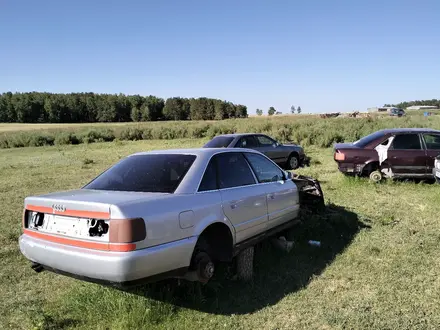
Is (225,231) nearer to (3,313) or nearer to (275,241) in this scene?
(275,241)

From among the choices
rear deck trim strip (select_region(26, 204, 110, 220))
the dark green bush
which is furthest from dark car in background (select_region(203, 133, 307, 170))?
the dark green bush

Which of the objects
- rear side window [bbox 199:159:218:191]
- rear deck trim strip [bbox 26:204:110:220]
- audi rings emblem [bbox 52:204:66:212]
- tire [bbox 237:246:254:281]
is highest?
rear side window [bbox 199:159:218:191]

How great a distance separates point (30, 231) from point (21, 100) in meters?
94.3

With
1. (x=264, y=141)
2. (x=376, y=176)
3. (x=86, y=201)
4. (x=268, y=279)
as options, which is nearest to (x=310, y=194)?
(x=268, y=279)

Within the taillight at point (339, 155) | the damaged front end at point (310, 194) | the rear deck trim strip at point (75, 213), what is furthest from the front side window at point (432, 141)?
the rear deck trim strip at point (75, 213)

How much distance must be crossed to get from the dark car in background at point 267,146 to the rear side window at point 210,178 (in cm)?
743

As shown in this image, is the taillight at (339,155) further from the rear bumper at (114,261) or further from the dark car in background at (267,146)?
the rear bumper at (114,261)

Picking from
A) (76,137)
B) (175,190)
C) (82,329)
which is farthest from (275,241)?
(76,137)

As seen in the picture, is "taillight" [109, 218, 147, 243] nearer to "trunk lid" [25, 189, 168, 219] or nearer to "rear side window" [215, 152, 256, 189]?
"trunk lid" [25, 189, 168, 219]

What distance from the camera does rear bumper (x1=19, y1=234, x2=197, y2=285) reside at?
2.95 metres

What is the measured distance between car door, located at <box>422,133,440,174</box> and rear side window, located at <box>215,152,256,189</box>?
22.4 feet

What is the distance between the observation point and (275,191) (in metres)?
4.94

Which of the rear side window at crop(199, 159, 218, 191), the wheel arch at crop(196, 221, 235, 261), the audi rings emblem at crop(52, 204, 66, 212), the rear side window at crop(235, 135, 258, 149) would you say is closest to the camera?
the audi rings emblem at crop(52, 204, 66, 212)

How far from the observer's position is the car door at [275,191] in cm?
482
